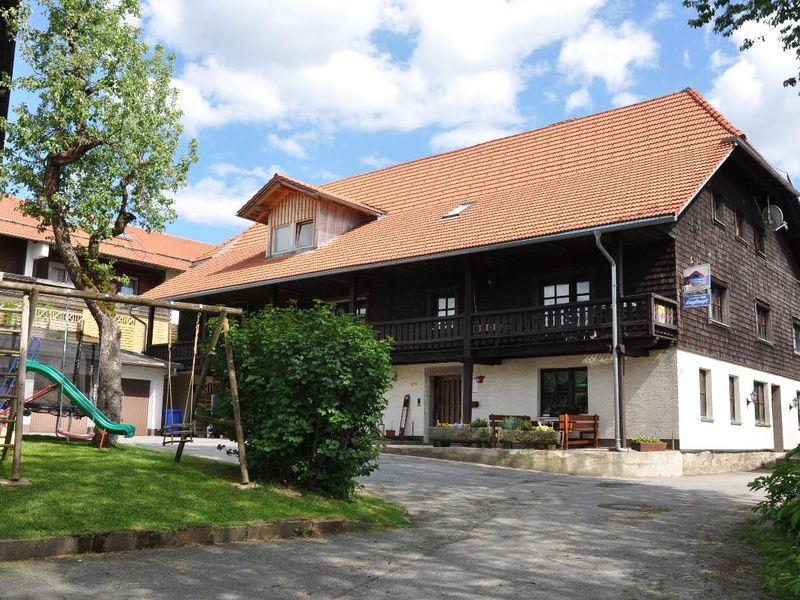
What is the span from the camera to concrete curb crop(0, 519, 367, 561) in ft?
22.2

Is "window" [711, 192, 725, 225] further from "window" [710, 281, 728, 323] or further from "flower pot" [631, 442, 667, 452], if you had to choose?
"flower pot" [631, 442, 667, 452]

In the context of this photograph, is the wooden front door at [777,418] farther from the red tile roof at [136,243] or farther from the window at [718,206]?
the red tile roof at [136,243]

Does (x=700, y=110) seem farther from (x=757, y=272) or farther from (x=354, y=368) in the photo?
(x=354, y=368)

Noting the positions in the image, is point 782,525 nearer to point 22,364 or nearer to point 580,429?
point 22,364

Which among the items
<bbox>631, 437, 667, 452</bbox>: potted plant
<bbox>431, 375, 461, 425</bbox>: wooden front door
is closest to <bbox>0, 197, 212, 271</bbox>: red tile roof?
<bbox>431, 375, 461, 425</bbox>: wooden front door

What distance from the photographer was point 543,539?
8711 mm

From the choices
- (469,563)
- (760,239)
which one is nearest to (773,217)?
(760,239)

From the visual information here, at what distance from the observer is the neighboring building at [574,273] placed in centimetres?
1961

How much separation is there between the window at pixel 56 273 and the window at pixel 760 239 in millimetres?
26542

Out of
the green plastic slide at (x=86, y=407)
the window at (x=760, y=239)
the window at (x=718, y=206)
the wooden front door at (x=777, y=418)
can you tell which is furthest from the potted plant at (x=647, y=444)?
the green plastic slide at (x=86, y=407)

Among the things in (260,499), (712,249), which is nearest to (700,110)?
(712,249)

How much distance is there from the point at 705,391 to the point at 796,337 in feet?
30.5

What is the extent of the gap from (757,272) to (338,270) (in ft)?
43.2

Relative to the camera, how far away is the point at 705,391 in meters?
21.1
